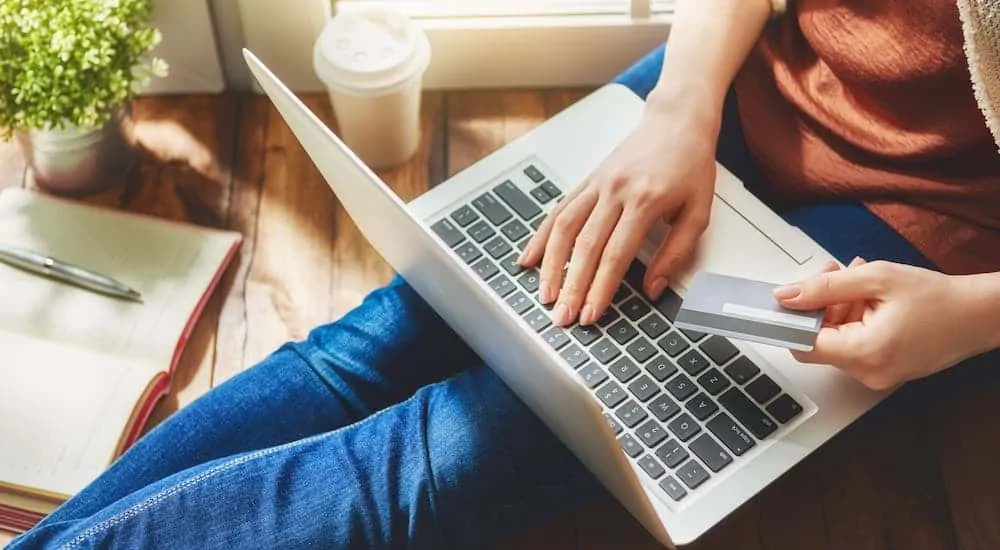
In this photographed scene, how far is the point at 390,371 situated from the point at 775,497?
1.37 ft

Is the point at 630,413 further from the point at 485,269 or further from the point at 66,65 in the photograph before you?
the point at 66,65

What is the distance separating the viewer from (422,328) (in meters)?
0.99

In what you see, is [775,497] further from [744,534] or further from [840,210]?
[840,210]

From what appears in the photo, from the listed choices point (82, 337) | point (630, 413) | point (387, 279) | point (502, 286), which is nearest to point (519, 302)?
point (502, 286)

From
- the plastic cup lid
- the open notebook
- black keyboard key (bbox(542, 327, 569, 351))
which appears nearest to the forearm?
black keyboard key (bbox(542, 327, 569, 351))

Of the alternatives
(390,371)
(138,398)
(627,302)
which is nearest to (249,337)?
(138,398)

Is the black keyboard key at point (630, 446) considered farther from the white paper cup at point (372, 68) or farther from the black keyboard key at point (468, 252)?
the white paper cup at point (372, 68)

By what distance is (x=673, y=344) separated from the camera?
2.97ft

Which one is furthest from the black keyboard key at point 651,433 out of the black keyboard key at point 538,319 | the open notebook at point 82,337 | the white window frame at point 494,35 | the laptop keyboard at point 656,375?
the white window frame at point 494,35

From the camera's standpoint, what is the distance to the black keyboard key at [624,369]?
89 centimetres

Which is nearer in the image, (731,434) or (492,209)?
(731,434)

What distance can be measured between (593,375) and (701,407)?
0.27 feet

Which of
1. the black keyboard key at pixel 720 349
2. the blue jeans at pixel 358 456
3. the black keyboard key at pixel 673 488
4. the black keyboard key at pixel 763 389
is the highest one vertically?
the black keyboard key at pixel 720 349

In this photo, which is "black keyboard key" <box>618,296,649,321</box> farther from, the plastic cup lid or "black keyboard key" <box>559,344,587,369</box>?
the plastic cup lid
